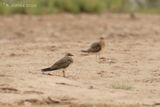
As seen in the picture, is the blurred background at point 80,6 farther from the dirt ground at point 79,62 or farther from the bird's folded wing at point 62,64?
the bird's folded wing at point 62,64

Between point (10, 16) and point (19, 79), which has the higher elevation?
point (19, 79)

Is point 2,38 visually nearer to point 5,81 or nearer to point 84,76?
point 84,76

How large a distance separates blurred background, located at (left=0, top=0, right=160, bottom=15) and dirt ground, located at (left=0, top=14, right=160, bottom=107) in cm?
63

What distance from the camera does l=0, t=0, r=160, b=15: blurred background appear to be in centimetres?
2425

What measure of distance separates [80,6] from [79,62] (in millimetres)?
12263

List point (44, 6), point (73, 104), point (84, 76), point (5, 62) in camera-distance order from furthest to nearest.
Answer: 1. point (44, 6)
2. point (5, 62)
3. point (84, 76)
4. point (73, 104)

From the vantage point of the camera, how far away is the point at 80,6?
87.2 feet

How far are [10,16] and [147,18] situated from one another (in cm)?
460

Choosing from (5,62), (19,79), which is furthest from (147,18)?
(19,79)

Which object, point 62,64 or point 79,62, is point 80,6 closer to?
point 79,62

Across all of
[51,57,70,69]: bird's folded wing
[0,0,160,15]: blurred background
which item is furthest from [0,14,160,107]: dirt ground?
[0,0,160,15]: blurred background

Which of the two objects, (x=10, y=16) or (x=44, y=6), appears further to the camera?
(x=44, y=6)

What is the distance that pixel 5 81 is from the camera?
36.4ft

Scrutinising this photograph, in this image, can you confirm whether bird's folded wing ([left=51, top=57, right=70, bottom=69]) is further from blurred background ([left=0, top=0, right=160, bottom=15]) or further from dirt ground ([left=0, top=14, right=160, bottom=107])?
blurred background ([left=0, top=0, right=160, bottom=15])
